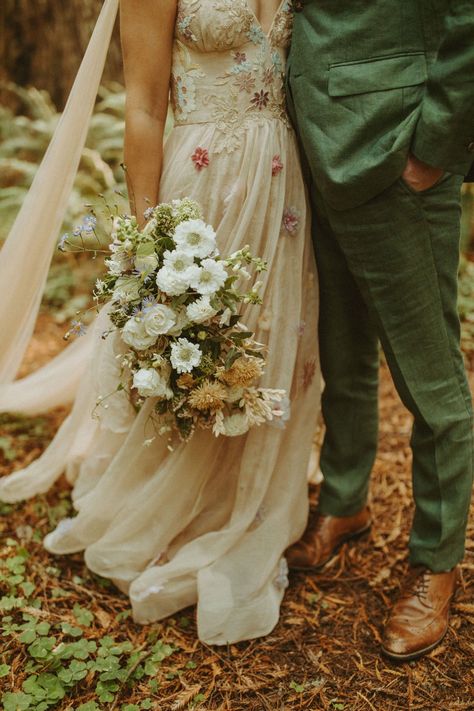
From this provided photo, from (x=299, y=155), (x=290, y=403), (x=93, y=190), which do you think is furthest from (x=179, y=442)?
(x=93, y=190)

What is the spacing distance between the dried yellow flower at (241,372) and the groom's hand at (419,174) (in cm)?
64

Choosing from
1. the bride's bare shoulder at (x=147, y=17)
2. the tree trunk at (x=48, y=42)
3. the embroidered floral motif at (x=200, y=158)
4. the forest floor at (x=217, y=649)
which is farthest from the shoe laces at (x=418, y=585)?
the tree trunk at (x=48, y=42)

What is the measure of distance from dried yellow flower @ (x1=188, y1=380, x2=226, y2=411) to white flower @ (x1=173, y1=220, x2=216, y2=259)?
13.8 inches

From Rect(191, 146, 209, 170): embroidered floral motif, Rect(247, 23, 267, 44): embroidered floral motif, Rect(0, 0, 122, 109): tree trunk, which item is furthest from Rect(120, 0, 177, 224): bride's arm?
Rect(0, 0, 122, 109): tree trunk

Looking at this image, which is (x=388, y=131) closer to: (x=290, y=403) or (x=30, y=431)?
(x=290, y=403)

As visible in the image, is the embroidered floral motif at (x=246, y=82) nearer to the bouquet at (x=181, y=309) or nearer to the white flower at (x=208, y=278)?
the bouquet at (x=181, y=309)

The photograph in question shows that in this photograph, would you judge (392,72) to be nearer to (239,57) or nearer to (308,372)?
(239,57)

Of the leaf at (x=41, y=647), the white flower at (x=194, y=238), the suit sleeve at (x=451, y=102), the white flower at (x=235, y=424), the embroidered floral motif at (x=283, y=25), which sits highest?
the embroidered floral motif at (x=283, y=25)

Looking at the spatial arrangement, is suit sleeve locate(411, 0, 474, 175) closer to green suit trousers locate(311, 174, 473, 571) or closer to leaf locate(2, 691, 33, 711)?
green suit trousers locate(311, 174, 473, 571)

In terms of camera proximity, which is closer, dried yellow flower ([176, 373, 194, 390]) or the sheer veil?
dried yellow flower ([176, 373, 194, 390])

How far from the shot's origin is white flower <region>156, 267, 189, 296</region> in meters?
1.61

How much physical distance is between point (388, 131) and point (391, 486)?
1.64 metres

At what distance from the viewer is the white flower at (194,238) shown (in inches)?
64.1

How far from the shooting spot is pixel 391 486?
2.82 m
